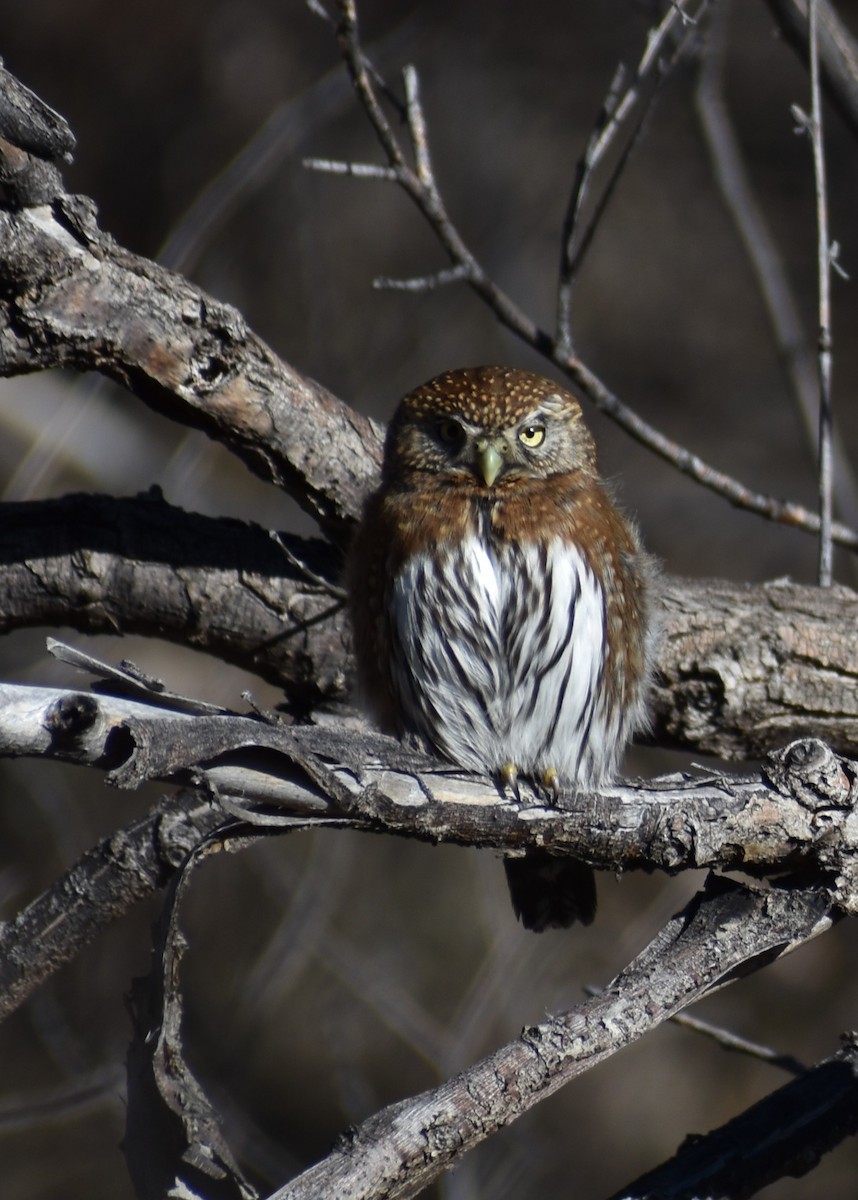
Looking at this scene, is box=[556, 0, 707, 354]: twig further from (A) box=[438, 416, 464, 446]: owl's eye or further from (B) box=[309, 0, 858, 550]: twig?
(A) box=[438, 416, 464, 446]: owl's eye

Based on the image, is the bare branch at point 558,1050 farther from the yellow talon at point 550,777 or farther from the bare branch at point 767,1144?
the yellow talon at point 550,777

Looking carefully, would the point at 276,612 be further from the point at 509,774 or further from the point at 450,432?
the point at 509,774

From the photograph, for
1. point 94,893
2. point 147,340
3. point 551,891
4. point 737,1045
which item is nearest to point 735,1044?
point 737,1045

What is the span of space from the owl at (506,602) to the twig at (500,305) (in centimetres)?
10

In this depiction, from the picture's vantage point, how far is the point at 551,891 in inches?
127

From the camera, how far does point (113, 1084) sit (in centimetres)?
507

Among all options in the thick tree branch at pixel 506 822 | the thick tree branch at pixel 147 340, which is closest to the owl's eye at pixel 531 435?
the thick tree branch at pixel 147 340

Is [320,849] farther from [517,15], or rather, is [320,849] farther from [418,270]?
A: [517,15]

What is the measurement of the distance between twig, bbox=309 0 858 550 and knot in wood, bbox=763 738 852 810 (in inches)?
44.1

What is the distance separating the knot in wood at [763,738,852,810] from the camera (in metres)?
2.42

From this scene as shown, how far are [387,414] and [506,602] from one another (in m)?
3.77

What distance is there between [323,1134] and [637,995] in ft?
14.4

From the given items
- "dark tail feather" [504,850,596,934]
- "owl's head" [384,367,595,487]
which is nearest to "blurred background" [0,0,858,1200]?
"dark tail feather" [504,850,596,934]

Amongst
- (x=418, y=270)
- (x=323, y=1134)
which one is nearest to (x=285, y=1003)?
(x=323, y=1134)
